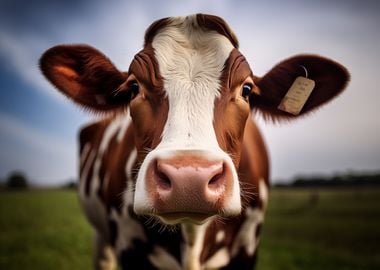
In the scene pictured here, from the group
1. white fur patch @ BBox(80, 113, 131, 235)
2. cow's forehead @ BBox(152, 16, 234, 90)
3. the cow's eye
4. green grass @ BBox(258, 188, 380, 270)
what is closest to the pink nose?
cow's forehead @ BBox(152, 16, 234, 90)

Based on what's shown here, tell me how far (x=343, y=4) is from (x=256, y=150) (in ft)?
8.48

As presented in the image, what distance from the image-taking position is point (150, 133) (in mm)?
1986

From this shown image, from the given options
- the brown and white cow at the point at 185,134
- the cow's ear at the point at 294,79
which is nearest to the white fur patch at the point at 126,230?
the brown and white cow at the point at 185,134

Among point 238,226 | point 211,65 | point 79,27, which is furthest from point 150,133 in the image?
point 79,27

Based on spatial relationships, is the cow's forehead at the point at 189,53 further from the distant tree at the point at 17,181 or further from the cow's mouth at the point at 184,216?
the distant tree at the point at 17,181

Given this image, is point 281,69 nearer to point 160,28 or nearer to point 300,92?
point 300,92

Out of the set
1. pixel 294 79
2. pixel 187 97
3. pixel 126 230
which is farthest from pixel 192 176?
pixel 126 230

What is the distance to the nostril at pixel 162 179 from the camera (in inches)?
62.4

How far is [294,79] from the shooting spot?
260 centimetres

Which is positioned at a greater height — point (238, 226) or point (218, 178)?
point (218, 178)

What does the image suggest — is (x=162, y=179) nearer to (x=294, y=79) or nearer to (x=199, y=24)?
(x=199, y=24)

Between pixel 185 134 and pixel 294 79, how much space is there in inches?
50.6

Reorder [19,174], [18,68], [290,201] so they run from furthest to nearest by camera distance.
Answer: [19,174] < [290,201] < [18,68]

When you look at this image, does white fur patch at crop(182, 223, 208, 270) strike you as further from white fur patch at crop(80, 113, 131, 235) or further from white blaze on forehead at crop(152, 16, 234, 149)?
white fur patch at crop(80, 113, 131, 235)
